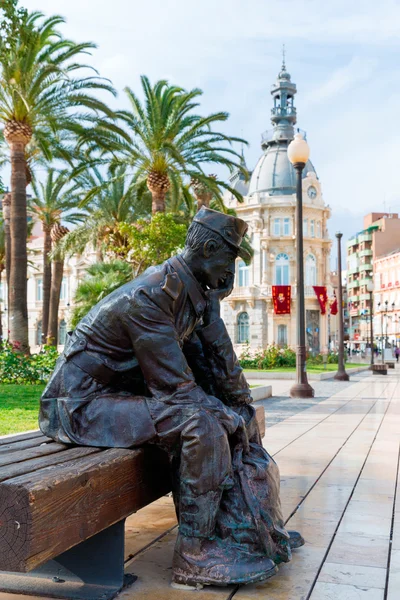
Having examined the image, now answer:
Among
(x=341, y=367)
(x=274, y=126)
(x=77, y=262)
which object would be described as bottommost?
(x=341, y=367)

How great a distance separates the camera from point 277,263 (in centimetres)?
5925

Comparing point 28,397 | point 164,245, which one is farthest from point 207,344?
point 164,245

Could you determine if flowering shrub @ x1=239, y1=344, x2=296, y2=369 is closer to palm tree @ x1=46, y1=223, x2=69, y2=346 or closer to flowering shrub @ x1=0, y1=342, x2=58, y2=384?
palm tree @ x1=46, y1=223, x2=69, y2=346

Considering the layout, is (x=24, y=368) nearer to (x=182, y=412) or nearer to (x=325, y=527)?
(x=325, y=527)

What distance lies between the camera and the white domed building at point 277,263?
190ft

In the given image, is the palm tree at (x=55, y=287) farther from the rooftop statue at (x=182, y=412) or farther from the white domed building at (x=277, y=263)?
the rooftop statue at (x=182, y=412)

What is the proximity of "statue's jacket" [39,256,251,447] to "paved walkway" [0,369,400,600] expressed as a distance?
0.70m

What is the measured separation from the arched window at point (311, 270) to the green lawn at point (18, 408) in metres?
47.8

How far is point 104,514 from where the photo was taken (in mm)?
2713

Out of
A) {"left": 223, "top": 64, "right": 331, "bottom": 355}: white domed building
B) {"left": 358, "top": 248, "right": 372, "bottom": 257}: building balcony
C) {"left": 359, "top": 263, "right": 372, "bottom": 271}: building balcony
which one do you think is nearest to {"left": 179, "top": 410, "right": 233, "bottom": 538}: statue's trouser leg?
{"left": 223, "top": 64, "right": 331, "bottom": 355}: white domed building

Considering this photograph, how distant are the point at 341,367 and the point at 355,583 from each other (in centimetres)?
2044

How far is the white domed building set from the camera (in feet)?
190

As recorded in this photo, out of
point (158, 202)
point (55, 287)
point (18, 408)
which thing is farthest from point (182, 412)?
point (55, 287)

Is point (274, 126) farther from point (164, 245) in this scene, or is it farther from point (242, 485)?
point (242, 485)
